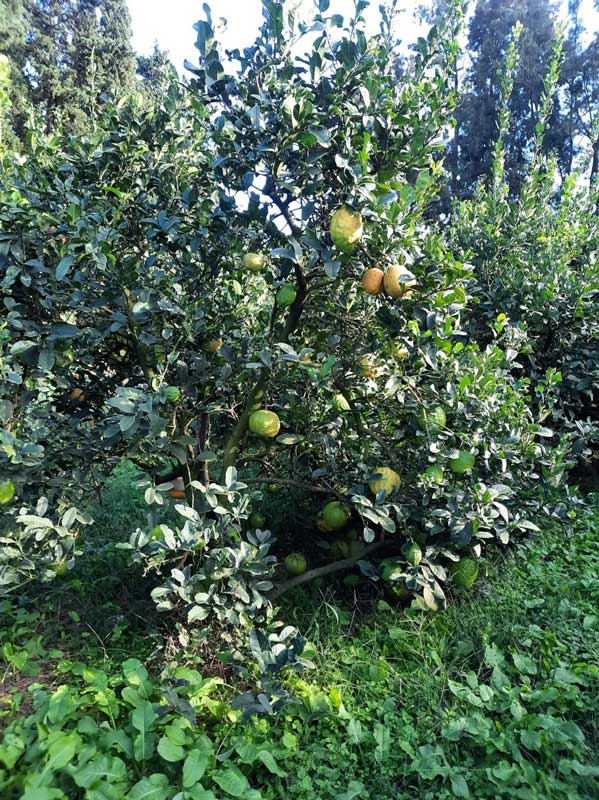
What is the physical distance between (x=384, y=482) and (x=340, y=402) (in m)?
0.39

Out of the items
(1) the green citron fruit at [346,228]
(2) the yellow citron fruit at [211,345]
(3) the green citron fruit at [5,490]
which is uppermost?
(1) the green citron fruit at [346,228]

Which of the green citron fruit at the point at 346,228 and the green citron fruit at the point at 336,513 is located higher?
the green citron fruit at the point at 346,228

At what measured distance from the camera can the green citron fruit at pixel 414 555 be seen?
209cm

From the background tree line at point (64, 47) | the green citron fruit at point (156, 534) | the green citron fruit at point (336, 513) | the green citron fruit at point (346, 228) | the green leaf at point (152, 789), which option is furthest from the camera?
the background tree line at point (64, 47)

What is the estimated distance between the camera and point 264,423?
208 cm

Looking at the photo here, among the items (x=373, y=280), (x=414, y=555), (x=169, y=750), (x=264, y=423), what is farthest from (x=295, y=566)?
(x=373, y=280)

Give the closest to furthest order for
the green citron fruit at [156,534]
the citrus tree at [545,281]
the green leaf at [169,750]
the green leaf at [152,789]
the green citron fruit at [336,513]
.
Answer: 1. the green leaf at [152,789]
2. the green leaf at [169,750]
3. the green citron fruit at [156,534]
4. the green citron fruit at [336,513]
5. the citrus tree at [545,281]

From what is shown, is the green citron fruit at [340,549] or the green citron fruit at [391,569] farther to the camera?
the green citron fruit at [340,549]

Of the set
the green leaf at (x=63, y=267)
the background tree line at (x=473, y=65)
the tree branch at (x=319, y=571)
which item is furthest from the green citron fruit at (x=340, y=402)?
the background tree line at (x=473, y=65)

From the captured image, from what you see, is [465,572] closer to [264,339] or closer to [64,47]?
[264,339]

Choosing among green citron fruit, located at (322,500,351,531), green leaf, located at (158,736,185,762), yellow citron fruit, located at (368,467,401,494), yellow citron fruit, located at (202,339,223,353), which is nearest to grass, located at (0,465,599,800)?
green leaf, located at (158,736,185,762)

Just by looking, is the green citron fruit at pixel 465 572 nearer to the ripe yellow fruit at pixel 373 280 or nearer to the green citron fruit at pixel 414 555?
the green citron fruit at pixel 414 555

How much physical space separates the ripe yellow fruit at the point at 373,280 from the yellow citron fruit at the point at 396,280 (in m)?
0.02

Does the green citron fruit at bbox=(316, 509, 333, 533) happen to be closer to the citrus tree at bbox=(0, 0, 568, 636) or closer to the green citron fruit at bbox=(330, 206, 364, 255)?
the citrus tree at bbox=(0, 0, 568, 636)
